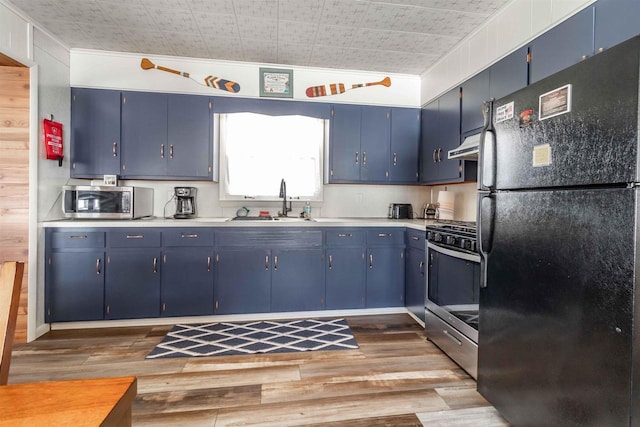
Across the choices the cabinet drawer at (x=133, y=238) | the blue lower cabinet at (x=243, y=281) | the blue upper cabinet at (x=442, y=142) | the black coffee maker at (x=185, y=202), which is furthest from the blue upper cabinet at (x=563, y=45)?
the cabinet drawer at (x=133, y=238)

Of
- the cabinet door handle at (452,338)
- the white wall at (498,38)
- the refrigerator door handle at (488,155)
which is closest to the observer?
the refrigerator door handle at (488,155)

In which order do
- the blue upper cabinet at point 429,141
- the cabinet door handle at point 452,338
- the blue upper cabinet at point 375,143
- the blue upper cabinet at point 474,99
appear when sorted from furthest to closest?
the blue upper cabinet at point 375,143, the blue upper cabinet at point 429,141, the blue upper cabinet at point 474,99, the cabinet door handle at point 452,338

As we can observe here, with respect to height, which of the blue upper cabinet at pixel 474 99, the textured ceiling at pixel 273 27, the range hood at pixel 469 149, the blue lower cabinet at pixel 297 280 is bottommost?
the blue lower cabinet at pixel 297 280

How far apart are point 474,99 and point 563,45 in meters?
0.88

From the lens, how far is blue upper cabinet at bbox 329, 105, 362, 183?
3645 mm

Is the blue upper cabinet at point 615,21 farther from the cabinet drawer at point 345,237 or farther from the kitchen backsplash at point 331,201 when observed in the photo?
the kitchen backsplash at point 331,201

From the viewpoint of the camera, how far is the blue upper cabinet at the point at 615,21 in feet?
5.24

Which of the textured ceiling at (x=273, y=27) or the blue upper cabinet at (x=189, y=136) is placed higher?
the textured ceiling at (x=273, y=27)

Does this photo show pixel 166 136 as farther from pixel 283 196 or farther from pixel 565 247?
pixel 565 247

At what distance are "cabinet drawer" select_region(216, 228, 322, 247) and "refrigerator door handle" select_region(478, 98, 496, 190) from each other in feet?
5.79

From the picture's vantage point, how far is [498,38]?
2.57 m

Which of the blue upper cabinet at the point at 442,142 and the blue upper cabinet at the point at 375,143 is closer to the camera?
the blue upper cabinet at the point at 442,142

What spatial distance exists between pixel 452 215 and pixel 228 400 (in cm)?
273

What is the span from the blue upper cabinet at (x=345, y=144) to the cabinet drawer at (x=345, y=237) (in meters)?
0.64
